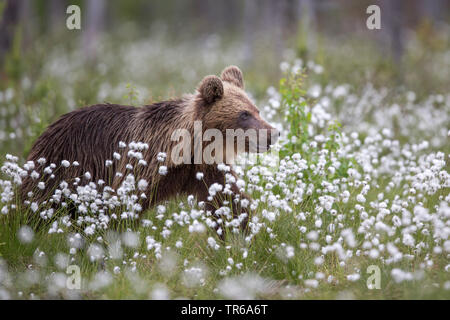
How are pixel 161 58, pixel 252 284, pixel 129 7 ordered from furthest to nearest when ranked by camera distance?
pixel 129 7, pixel 161 58, pixel 252 284

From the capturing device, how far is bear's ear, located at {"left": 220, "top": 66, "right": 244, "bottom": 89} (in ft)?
18.9

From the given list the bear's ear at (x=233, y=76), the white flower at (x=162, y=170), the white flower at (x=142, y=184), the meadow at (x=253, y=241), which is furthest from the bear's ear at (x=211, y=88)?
the white flower at (x=142, y=184)

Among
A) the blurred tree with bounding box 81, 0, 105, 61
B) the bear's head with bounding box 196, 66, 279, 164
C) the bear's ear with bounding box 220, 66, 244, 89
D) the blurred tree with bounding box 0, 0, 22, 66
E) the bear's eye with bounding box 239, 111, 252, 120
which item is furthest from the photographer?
the blurred tree with bounding box 81, 0, 105, 61

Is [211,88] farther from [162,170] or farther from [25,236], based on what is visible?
[25,236]

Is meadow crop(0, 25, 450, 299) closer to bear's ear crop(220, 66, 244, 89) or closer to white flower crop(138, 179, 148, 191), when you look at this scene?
white flower crop(138, 179, 148, 191)

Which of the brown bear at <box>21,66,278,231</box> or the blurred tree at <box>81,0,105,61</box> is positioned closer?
the brown bear at <box>21,66,278,231</box>

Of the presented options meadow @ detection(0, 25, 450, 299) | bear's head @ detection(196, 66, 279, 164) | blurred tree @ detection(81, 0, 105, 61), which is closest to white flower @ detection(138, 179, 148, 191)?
meadow @ detection(0, 25, 450, 299)

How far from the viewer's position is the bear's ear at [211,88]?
5148 mm

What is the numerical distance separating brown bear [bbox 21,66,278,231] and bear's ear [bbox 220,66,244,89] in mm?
202

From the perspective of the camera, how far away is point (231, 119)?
5.25 m

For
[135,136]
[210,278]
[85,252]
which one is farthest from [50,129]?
[210,278]

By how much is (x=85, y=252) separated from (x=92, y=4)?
14836 mm

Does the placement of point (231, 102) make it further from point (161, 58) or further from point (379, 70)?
point (161, 58)

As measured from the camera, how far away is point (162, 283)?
169 inches
